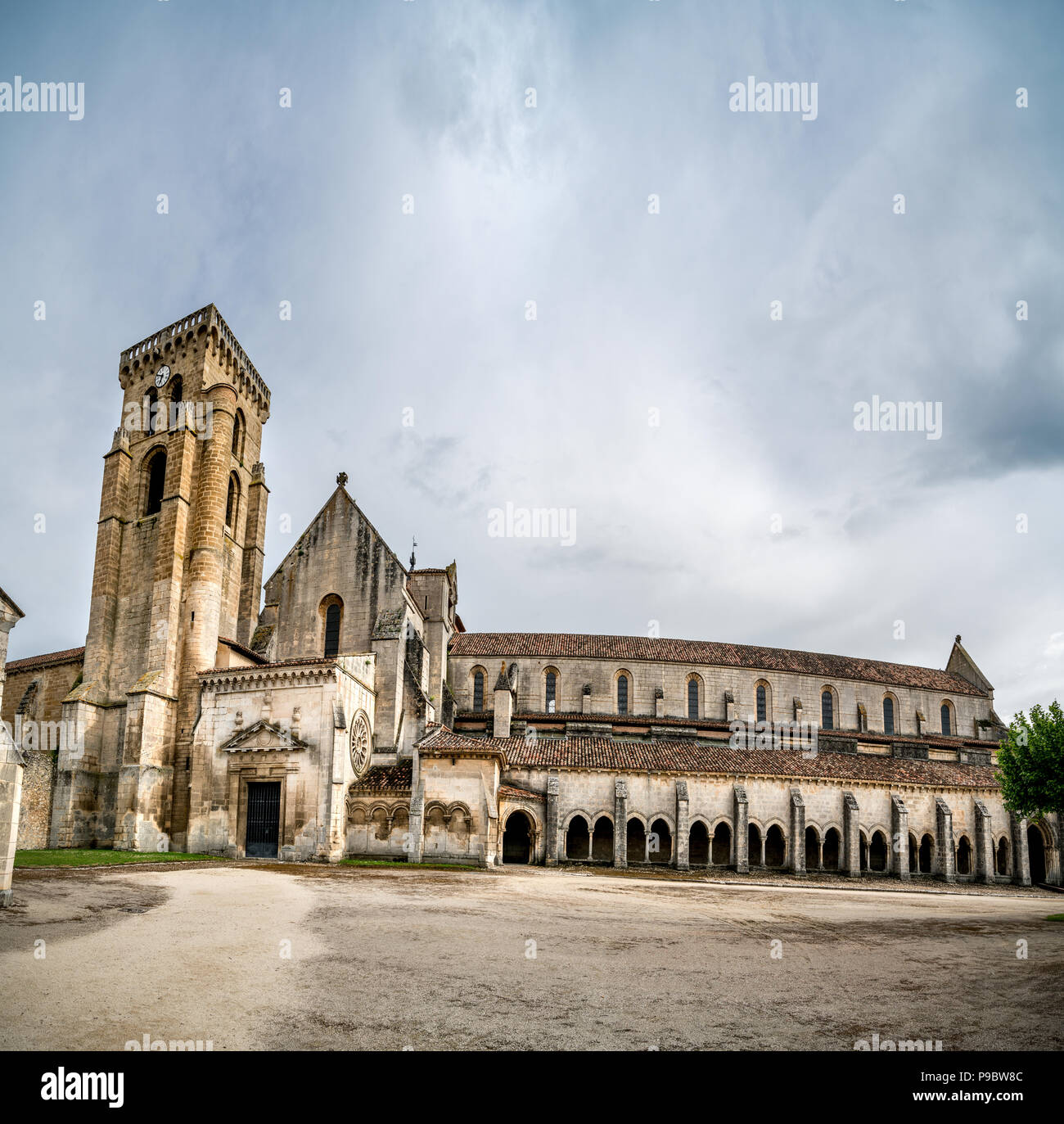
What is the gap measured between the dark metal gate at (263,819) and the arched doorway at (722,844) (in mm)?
21197

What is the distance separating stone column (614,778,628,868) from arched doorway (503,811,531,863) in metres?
4.28

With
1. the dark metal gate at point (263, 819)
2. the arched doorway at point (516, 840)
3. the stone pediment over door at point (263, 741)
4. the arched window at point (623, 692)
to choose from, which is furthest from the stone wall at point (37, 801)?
the arched window at point (623, 692)

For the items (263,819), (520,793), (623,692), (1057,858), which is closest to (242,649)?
(263,819)

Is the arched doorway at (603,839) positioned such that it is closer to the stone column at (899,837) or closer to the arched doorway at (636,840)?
the arched doorway at (636,840)

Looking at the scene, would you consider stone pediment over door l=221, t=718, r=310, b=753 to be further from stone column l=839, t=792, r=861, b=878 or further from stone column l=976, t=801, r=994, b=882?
stone column l=976, t=801, r=994, b=882

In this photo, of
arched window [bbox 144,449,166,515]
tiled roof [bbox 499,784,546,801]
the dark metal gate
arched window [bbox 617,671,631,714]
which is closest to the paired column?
tiled roof [bbox 499,784,546,801]

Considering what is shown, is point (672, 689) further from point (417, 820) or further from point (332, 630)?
point (417, 820)

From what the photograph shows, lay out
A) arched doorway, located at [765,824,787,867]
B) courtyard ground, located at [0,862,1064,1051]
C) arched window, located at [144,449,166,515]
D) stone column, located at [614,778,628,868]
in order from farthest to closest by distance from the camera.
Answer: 1. arched doorway, located at [765,824,787,867]
2. arched window, located at [144,449,166,515]
3. stone column, located at [614,778,628,868]
4. courtyard ground, located at [0,862,1064,1051]

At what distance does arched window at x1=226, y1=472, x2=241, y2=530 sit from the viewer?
39.3 m

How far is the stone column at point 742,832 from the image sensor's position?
120 ft

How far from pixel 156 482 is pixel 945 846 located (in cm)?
4438
